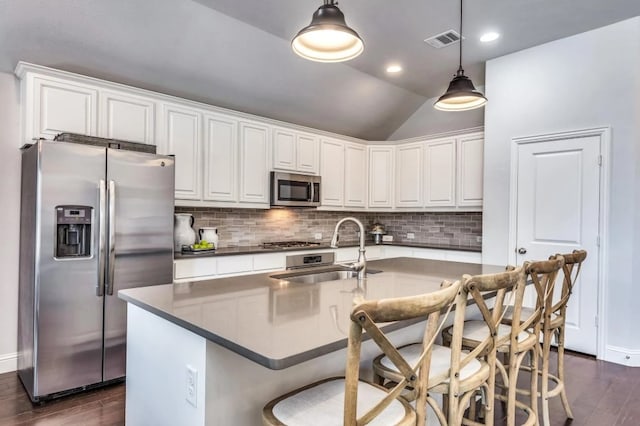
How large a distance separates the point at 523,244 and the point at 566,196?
630mm

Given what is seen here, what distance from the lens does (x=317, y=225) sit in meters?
5.50

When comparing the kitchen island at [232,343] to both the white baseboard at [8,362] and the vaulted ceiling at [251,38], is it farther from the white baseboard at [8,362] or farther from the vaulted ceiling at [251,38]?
the vaulted ceiling at [251,38]

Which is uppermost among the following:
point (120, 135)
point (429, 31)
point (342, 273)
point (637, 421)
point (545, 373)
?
point (429, 31)

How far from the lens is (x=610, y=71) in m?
3.48

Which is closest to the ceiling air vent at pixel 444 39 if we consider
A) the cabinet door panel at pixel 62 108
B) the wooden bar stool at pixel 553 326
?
the wooden bar stool at pixel 553 326

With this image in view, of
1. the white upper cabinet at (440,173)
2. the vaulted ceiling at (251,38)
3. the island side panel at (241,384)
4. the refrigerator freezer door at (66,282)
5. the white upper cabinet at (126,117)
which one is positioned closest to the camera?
the island side panel at (241,384)

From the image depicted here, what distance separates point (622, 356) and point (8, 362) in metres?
5.23

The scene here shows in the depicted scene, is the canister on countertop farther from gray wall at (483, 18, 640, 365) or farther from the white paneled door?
the white paneled door

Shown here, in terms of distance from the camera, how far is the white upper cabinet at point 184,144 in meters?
3.66

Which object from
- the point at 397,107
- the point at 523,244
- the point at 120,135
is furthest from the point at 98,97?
the point at 523,244

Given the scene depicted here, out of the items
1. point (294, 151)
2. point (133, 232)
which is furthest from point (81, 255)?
point (294, 151)

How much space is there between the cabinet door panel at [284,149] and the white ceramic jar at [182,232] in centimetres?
124

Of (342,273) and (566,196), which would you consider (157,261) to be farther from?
(566,196)

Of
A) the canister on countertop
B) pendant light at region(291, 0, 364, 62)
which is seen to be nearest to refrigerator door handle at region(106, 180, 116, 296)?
pendant light at region(291, 0, 364, 62)
